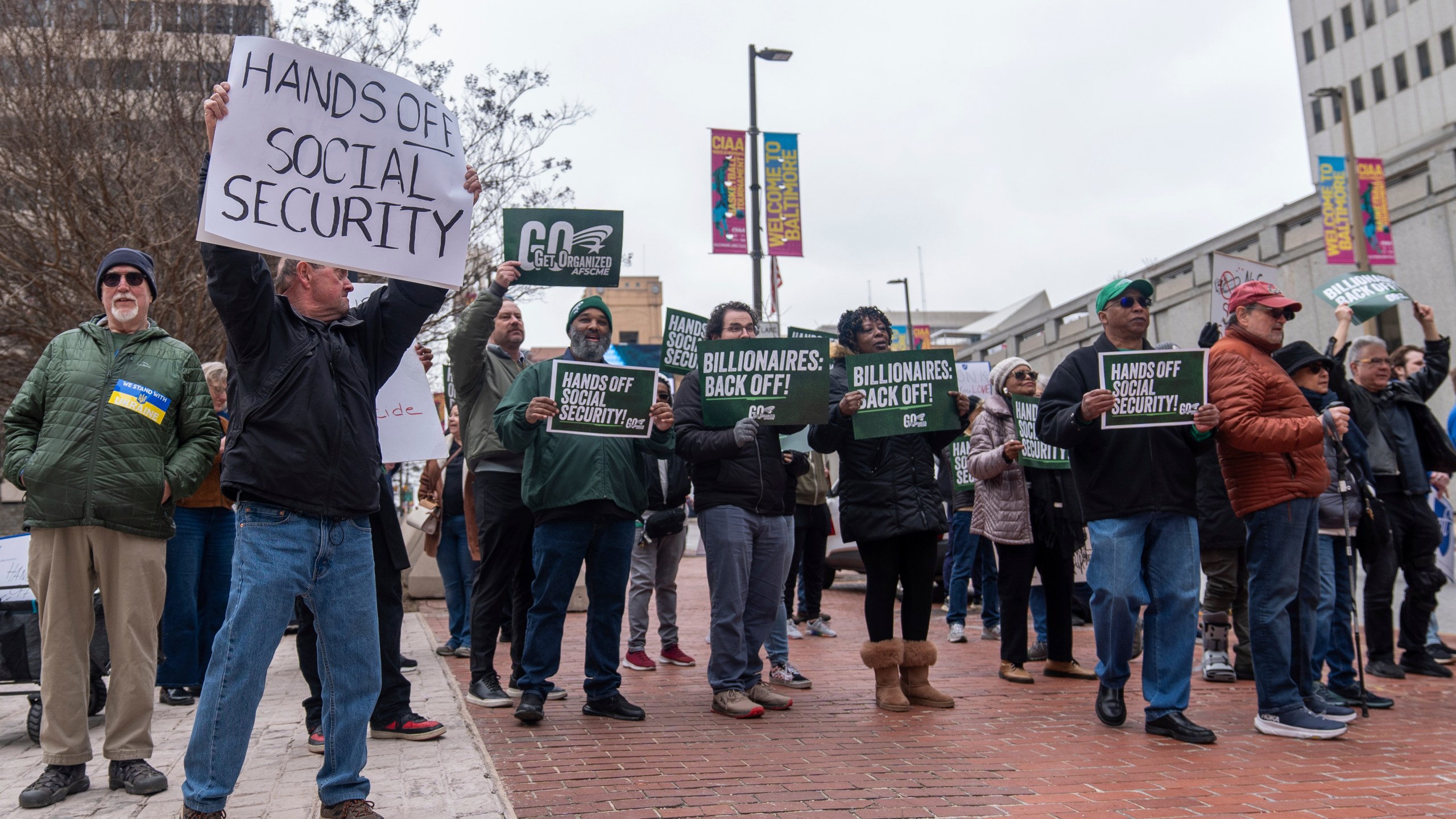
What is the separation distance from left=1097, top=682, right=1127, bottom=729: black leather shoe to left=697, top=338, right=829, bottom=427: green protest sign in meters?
2.15

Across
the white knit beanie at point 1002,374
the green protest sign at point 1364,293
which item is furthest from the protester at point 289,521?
the green protest sign at point 1364,293

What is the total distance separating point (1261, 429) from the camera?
5.48 m

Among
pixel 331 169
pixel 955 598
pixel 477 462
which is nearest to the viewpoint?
pixel 331 169

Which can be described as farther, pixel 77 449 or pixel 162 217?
pixel 162 217

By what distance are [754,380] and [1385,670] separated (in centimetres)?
Answer: 485

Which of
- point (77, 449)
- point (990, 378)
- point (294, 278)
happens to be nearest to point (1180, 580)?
point (990, 378)

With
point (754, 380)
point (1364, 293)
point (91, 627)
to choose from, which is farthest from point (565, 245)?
point (1364, 293)

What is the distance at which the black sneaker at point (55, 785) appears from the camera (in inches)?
163

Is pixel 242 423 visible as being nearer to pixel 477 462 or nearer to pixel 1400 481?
pixel 477 462

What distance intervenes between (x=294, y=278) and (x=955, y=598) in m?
7.05

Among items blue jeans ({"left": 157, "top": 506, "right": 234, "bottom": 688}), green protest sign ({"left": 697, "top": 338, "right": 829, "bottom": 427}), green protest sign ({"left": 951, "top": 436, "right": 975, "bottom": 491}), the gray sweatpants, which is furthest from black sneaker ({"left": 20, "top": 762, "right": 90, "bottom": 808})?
green protest sign ({"left": 951, "top": 436, "right": 975, "bottom": 491})

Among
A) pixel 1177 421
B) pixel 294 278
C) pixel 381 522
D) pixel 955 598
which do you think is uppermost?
pixel 294 278

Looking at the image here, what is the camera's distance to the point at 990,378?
8.32 m

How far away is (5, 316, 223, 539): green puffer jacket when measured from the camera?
4465mm
